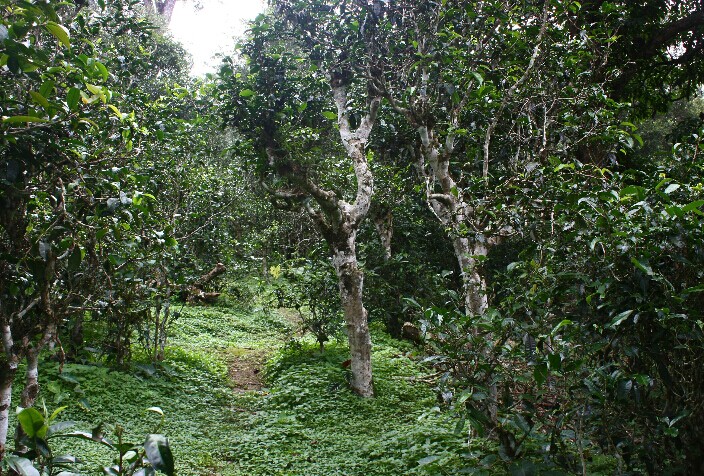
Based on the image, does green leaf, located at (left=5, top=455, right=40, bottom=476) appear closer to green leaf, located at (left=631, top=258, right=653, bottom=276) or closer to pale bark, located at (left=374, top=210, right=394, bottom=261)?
green leaf, located at (left=631, top=258, right=653, bottom=276)

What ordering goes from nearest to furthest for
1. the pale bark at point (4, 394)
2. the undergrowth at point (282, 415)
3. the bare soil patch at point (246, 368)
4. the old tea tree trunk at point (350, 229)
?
the pale bark at point (4, 394) < the undergrowth at point (282, 415) < the old tea tree trunk at point (350, 229) < the bare soil patch at point (246, 368)

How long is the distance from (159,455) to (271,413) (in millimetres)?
4665

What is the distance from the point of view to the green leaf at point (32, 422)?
145 cm

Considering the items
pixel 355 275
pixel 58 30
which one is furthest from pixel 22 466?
pixel 355 275

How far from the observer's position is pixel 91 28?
→ 541 cm

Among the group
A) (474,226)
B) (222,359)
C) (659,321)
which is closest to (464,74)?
(474,226)

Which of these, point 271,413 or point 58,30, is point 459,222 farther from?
point 58,30

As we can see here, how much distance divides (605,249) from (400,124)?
581 cm

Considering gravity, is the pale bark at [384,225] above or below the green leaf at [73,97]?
above

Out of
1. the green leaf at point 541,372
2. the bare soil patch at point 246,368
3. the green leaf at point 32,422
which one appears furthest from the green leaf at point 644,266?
the bare soil patch at point 246,368

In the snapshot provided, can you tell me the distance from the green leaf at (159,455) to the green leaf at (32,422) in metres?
0.32

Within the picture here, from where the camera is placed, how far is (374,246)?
30.8 feet

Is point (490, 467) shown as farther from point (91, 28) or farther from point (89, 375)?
point (91, 28)

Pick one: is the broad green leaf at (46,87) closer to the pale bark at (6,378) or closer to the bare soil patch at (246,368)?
the pale bark at (6,378)
